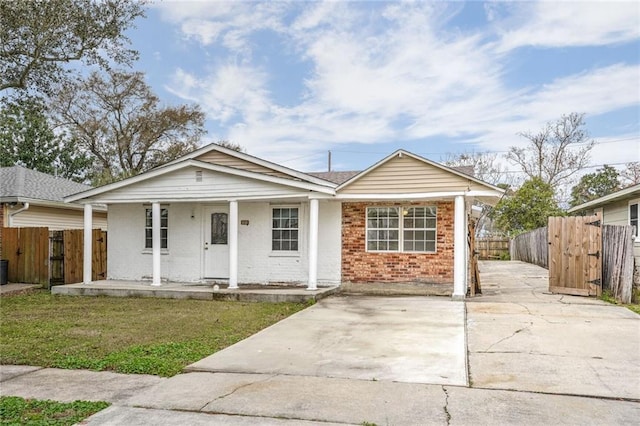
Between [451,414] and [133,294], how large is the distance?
32.2 feet

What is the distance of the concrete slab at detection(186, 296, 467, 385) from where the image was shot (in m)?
5.32

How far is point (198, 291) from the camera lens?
11.5m

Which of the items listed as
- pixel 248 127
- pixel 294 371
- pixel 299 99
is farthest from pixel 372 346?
pixel 248 127

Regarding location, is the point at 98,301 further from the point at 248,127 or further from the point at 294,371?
the point at 248,127

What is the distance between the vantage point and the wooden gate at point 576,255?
1071 cm

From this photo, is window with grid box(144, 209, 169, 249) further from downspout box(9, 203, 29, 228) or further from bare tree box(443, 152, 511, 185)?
bare tree box(443, 152, 511, 185)

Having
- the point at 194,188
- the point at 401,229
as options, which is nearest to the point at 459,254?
the point at 401,229

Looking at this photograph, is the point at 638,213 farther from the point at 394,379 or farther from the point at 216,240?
the point at 394,379

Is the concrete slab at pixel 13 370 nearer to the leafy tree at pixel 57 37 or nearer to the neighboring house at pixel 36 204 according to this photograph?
the leafy tree at pixel 57 37

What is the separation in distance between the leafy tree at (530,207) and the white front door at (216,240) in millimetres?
20449

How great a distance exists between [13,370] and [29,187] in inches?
523

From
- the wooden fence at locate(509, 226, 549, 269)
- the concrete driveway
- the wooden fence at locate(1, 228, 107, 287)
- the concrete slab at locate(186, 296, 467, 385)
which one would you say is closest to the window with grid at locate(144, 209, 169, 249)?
the wooden fence at locate(1, 228, 107, 287)

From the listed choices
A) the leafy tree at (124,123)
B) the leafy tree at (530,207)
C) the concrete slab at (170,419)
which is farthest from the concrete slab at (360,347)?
the leafy tree at (124,123)

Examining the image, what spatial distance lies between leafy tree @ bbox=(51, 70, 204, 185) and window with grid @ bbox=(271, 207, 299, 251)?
20576 mm
